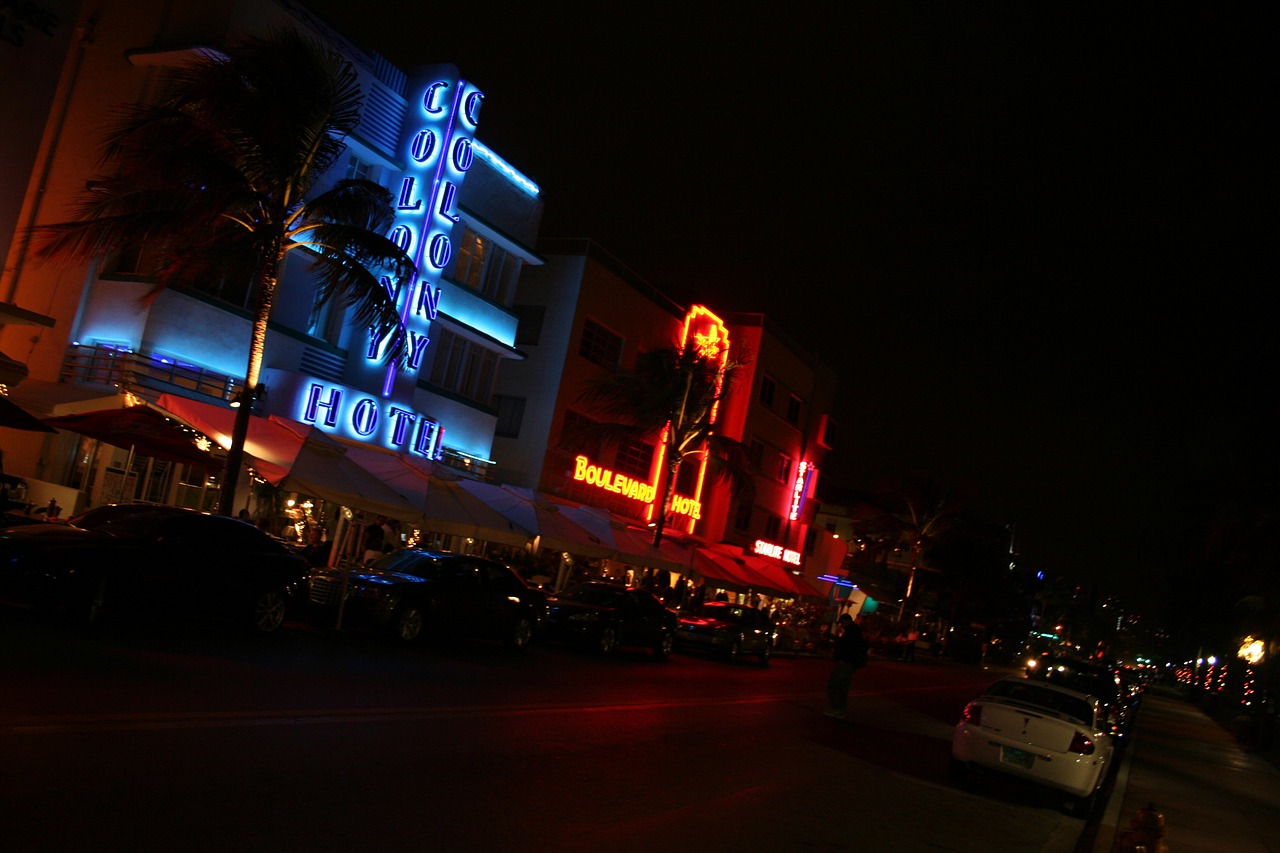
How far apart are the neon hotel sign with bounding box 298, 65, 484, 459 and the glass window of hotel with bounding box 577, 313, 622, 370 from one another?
9.62m

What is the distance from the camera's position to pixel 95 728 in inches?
331

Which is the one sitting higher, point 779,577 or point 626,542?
point 779,577

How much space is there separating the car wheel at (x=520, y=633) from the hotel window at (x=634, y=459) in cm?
1813

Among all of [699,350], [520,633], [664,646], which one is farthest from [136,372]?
[699,350]

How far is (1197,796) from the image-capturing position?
1628cm

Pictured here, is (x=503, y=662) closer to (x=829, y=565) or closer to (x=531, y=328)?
(x=531, y=328)

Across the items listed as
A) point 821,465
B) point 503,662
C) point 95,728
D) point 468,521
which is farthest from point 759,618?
point 821,465

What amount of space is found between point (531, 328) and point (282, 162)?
61.0 feet

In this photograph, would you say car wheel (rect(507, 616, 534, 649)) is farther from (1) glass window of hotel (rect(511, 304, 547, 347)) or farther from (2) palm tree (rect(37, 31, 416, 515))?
(1) glass window of hotel (rect(511, 304, 547, 347))

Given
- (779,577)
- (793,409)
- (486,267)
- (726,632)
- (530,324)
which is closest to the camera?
(726,632)

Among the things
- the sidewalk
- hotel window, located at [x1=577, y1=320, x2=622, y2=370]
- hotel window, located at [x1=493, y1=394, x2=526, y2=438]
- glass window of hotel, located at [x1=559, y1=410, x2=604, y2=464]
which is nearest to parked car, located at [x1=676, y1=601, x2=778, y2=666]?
glass window of hotel, located at [x1=559, y1=410, x2=604, y2=464]

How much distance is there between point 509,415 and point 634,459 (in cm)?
600

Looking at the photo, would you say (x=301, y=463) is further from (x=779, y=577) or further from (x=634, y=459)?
(x=779, y=577)

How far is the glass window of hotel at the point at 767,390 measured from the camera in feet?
163
